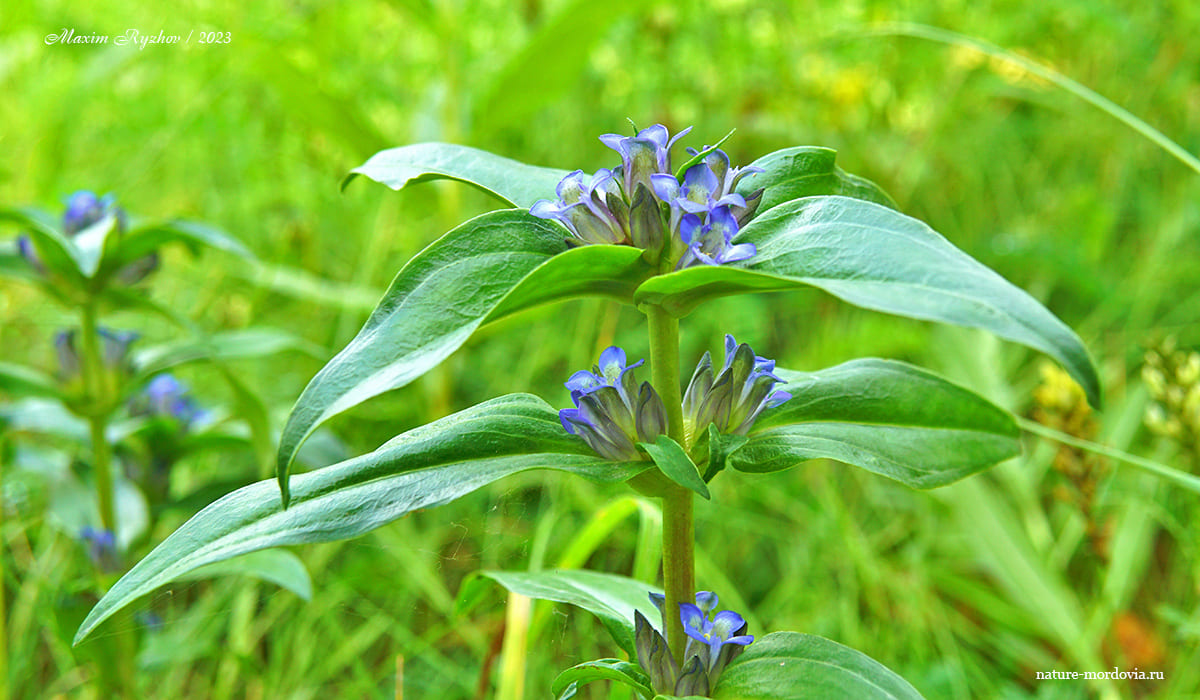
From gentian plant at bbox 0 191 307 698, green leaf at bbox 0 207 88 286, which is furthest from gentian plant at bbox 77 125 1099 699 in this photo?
green leaf at bbox 0 207 88 286

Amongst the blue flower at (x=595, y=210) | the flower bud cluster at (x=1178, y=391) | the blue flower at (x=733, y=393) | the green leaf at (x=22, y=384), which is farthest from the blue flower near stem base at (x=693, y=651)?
the green leaf at (x=22, y=384)

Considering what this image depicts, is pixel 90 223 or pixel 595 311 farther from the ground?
pixel 90 223

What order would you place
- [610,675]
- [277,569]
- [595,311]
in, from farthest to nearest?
[595,311] → [277,569] → [610,675]

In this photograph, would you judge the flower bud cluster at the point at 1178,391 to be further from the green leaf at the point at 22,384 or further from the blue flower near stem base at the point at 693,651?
the green leaf at the point at 22,384

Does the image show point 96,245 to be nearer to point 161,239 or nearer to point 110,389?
point 161,239

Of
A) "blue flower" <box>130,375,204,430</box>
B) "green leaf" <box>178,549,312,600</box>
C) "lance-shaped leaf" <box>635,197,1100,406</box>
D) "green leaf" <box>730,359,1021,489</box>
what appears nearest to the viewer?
"lance-shaped leaf" <box>635,197,1100,406</box>

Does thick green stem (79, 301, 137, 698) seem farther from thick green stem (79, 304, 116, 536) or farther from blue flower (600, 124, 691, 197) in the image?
blue flower (600, 124, 691, 197)

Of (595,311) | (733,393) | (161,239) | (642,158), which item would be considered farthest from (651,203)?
(595,311)

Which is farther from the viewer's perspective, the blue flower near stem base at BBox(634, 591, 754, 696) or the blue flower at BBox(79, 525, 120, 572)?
the blue flower at BBox(79, 525, 120, 572)
